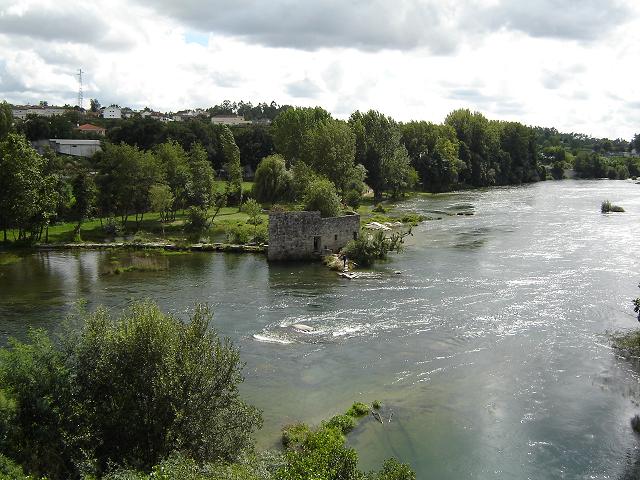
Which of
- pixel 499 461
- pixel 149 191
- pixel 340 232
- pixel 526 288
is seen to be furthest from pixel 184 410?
pixel 149 191

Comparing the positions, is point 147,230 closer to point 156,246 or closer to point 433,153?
point 156,246

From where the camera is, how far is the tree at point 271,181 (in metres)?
74.9

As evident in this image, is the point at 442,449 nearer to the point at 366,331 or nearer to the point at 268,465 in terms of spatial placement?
the point at 268,465

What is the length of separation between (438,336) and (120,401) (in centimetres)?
1828

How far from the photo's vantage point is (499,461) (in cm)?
1970

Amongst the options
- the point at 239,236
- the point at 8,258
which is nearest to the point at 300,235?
the point at 239,236

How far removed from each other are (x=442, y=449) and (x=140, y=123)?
9478 centimetres

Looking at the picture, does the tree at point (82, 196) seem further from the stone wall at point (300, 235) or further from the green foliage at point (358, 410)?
the green foliage at point (358, 410)

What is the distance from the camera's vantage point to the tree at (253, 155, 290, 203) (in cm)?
7494

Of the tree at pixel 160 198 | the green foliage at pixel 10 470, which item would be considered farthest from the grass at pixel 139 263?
the green foliage at pixel 10 470

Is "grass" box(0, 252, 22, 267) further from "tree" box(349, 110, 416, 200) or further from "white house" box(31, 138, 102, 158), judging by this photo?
"white house" box(31, 138, 102, 158)

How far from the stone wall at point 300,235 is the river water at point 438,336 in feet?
6.17

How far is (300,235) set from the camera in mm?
48812

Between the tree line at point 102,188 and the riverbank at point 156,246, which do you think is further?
the riverbank at point 156,246
